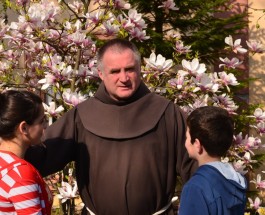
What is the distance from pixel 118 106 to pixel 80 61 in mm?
1634

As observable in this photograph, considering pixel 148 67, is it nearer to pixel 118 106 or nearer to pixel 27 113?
pixel 118 106

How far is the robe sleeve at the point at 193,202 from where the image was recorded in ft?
9.23

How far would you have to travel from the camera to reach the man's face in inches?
138

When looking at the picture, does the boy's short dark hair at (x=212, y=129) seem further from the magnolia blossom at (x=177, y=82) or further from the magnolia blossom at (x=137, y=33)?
the magnolia blossom at (x=137, y=33)

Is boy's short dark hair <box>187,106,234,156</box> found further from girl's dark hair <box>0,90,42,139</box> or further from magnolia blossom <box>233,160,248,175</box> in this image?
magnolia blossom <box>233,160,248,175</box>

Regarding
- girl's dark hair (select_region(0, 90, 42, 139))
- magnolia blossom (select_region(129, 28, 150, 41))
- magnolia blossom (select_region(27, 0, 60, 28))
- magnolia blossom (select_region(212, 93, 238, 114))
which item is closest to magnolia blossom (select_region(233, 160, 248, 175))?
magnolia blossom (select_region(212, 93, 238, 114))

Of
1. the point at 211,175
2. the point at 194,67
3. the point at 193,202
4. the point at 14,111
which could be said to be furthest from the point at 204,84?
Answer: the point at 14,111

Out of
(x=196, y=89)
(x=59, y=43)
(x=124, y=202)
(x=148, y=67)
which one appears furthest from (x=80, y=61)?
(x=124, y=202)

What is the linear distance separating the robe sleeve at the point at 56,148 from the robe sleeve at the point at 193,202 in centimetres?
105

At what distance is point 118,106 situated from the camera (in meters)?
3.69

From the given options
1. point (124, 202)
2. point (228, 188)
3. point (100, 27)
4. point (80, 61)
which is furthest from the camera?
point (80, 61)

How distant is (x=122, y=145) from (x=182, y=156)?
1.22 ft

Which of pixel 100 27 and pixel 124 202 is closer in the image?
pixel 124 202

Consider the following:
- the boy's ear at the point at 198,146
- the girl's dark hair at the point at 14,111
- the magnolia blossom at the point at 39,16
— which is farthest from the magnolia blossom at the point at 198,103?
the girl's dark hair at the point at 14,111
